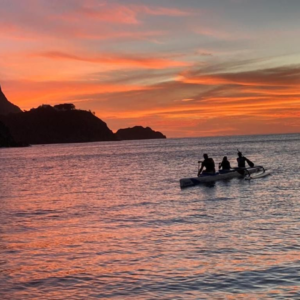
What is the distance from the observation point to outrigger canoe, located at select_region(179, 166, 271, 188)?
37312mm

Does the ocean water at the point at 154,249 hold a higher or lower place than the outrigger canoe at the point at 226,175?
lower

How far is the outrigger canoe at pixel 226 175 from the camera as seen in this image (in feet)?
122

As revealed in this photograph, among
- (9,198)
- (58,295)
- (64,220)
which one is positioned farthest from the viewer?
(9,198)

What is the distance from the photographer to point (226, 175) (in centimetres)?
4141

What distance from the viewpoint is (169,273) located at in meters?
13.2

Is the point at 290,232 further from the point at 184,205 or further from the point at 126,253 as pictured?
the point at 184,205

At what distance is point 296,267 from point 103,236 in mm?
7897

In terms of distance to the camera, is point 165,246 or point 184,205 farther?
point 184,205

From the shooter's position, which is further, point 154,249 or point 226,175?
point 226,175

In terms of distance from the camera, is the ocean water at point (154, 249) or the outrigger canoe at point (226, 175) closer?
the ocean water at point (154, 249)

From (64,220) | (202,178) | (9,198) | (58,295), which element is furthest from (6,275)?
(202,178)

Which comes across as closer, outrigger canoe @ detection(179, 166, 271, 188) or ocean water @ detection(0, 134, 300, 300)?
ocean water @ detection(0, 134, 300, 300)

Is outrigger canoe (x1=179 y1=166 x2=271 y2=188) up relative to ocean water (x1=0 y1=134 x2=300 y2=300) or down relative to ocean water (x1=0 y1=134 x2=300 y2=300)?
up

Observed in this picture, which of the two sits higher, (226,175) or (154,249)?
(226,175)
